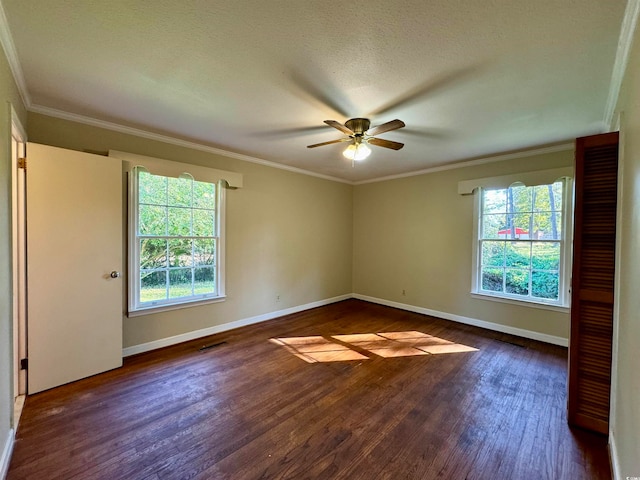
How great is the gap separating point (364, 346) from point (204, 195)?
2886 mm

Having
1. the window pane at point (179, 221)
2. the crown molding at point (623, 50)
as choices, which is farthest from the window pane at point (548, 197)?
the window pane at point (179, 221)

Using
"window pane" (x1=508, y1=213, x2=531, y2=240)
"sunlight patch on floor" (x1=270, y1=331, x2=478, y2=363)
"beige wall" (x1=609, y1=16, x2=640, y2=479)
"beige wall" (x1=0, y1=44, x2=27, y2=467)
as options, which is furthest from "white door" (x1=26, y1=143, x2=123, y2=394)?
"window pane" (x1=508, y1=213, x2=531, y2=240)

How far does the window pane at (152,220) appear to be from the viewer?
321cm

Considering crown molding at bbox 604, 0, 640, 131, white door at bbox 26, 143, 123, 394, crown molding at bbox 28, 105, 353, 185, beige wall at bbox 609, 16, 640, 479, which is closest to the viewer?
beige wall at bbox 609, 16, 640, 479

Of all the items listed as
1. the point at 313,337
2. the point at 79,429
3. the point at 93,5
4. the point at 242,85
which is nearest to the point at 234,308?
the point at 313,337

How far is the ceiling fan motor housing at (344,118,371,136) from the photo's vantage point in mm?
2629

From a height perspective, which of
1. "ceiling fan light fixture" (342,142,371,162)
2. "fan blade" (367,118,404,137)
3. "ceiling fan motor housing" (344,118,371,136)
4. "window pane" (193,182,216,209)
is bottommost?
"window pane" (193,182,216,209)

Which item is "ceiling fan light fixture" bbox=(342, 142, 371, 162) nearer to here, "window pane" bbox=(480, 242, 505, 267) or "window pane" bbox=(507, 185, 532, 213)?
"window pane" bbox=(507, 185, 532, 213)

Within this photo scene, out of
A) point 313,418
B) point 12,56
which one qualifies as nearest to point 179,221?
point 12,56

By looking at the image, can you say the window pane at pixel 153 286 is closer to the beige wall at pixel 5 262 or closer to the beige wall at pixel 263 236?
the beige wall at pixel 263 236

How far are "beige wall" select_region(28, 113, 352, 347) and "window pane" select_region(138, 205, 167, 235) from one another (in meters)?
0.63

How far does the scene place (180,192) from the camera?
3.53 m

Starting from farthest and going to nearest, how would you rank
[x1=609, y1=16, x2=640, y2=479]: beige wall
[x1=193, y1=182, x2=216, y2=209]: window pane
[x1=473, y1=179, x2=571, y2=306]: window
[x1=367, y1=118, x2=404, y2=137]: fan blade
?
1. [x1=193, y1=182, x2=216, y2=209]: window pane
2. [x1=473, y1=179, x2=571, y2=306]: window
3. [x1=367, y1=118, x2=404, y2=137]: fan blade
4. [x1=609, y1=16, x2=640, y2=479]: beige wall

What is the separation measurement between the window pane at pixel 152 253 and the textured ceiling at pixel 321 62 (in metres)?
1.28
